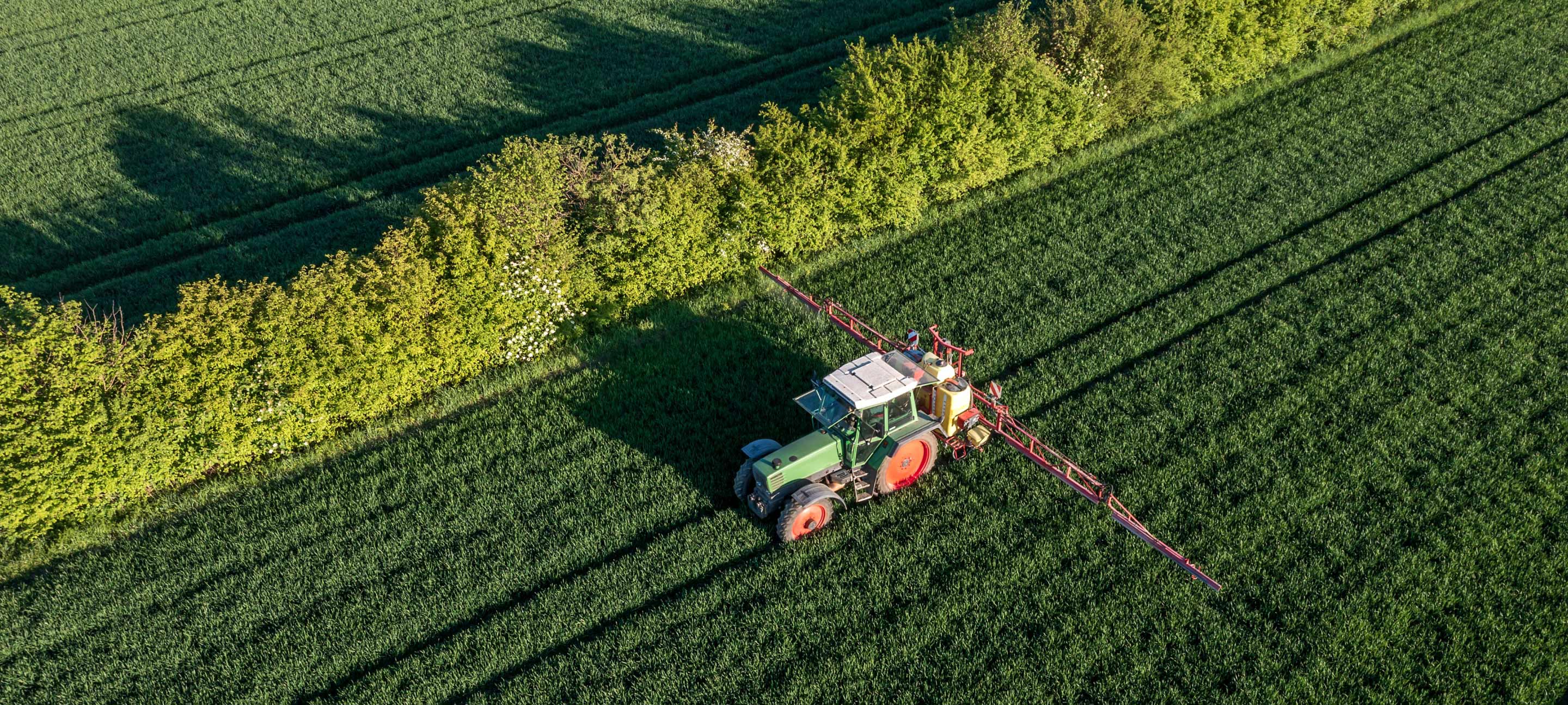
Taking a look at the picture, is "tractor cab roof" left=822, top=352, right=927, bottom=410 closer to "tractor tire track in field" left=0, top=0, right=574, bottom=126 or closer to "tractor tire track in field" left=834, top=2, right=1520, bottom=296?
"tractor tire track in field" left=834, top=2, right=1520, bottom=296

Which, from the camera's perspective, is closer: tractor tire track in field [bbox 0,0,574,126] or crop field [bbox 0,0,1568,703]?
crop field [bbox 0,0,1568,703]

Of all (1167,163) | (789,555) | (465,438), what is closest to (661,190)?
(465,438)

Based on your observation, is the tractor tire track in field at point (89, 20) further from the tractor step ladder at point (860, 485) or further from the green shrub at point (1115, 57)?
the tractor step ladder at point (860, 485)

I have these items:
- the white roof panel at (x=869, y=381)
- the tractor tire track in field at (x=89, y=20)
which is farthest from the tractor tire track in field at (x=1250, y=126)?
the tractor tire track in field at (x=89, y=20)

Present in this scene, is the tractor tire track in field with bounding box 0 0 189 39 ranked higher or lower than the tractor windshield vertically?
higher

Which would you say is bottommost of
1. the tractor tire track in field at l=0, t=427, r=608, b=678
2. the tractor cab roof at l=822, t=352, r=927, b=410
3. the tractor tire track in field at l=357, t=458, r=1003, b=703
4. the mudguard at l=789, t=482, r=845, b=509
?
the tractor tire track in field at l=357, t=458, r=1003, b=703

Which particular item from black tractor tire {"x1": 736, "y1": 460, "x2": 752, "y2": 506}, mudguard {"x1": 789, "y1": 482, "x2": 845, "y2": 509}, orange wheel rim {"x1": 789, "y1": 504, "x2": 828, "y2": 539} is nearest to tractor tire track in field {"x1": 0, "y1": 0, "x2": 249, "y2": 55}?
black tractor tire {"x1": 736, "y1": 460, "x2": 752, "y2": 506}

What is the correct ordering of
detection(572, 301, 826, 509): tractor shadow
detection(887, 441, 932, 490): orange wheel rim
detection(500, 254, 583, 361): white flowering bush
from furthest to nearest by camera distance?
detection(500, 254, 583, 361): white flowering bush < detection(572, 301, 826, 509): tractor shadow < detection(887, 441, 932, 490): orange wheel rim
